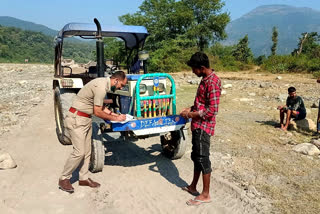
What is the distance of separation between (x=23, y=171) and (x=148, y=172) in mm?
1964

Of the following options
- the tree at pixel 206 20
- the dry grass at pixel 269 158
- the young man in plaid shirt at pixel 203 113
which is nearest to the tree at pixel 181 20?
the tree at pixel 206 20

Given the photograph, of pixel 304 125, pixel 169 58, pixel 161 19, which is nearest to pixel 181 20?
pixel 161 19

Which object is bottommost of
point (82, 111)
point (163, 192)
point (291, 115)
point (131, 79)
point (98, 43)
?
point (163, 192)

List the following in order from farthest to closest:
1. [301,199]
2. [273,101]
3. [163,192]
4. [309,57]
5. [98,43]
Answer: [309,57]
[273,101]
[98,43]
[163,192]
[301,199]

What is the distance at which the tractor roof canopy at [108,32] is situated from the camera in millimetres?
5359

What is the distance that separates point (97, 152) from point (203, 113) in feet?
5.87

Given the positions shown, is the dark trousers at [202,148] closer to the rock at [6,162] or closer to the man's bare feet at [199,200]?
the man's bare feet at [199,200]

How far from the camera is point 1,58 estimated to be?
56688 mm

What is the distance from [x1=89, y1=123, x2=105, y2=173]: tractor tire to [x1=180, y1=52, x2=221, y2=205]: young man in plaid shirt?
1.46 metres

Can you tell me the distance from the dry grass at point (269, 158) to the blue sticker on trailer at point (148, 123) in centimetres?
122

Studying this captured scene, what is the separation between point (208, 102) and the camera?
3240mm

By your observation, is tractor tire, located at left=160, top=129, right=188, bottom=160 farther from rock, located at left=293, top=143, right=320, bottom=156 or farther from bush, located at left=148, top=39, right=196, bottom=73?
bush, located at left=148, top=39, right=196, bottom=73

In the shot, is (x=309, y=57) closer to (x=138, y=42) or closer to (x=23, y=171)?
(x=138, y=42)

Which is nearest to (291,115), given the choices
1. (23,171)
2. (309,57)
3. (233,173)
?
(233,173)
